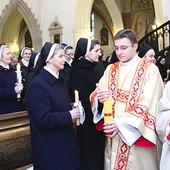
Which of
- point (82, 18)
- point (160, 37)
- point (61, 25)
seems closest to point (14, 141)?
point (160, 37)

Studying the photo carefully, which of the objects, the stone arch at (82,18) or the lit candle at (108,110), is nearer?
the lit candle at (108,110)

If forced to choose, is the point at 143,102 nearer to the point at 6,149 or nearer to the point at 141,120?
the point at 141,120

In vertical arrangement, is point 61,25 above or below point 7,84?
above

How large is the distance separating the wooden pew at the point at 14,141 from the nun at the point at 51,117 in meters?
0.72

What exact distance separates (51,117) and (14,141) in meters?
1.06

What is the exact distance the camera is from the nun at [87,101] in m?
3.33

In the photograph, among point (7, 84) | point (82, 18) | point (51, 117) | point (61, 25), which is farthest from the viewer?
point (61, 25)

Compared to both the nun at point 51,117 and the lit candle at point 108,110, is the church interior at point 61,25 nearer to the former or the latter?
the nun at point 51,117

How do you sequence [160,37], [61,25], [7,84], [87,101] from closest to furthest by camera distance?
[87,101]
[7,84]
[160,37]
[61,25]

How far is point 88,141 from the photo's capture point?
3.36 meters

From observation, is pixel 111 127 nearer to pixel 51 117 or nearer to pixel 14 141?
pixel 51 117

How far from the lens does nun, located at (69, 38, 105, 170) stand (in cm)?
333

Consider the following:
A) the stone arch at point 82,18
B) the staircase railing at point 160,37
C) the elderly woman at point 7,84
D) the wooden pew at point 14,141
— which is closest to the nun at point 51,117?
the wooden pew at point 14,141

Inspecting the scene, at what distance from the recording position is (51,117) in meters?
2.66
